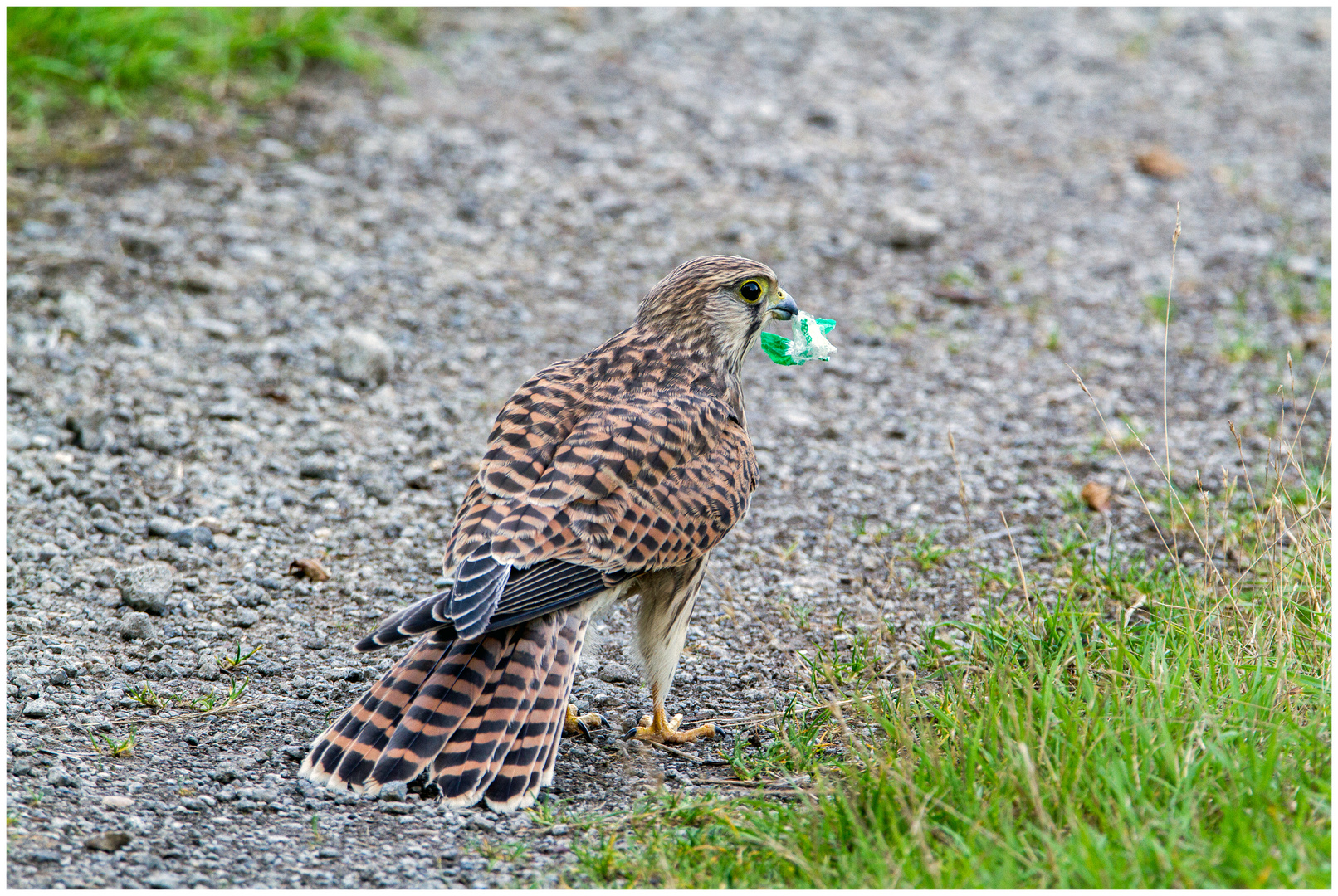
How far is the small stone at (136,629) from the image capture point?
12.2 ft

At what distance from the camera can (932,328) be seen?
6.11 meters

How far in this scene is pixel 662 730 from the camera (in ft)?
11.4

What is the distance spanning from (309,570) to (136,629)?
23.2 inches

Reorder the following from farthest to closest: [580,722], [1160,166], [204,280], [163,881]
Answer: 1. [1160,166]
2. [204,280]
3. [580,722]
4. [163,881]

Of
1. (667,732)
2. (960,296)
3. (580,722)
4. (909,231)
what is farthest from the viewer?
(909,231)

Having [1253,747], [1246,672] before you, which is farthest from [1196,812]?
[1246,672]

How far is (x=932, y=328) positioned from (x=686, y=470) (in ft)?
9.68

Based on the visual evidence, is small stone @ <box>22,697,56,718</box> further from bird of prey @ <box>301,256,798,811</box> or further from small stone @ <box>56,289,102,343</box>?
small stone @ <box>56,289,102,343</box>

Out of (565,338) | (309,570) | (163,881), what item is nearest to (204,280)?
(565,338)

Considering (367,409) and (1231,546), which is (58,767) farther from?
(1231,546)

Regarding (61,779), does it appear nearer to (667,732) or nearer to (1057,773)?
(667,732)

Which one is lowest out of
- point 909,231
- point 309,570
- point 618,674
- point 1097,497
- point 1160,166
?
point 618,674

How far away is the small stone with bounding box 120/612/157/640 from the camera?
372 centimetres

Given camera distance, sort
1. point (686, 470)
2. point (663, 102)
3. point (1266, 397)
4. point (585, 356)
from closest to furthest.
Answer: point (686, 470) < point (585, 356) < point (1266, 397) < point (663, 102)
